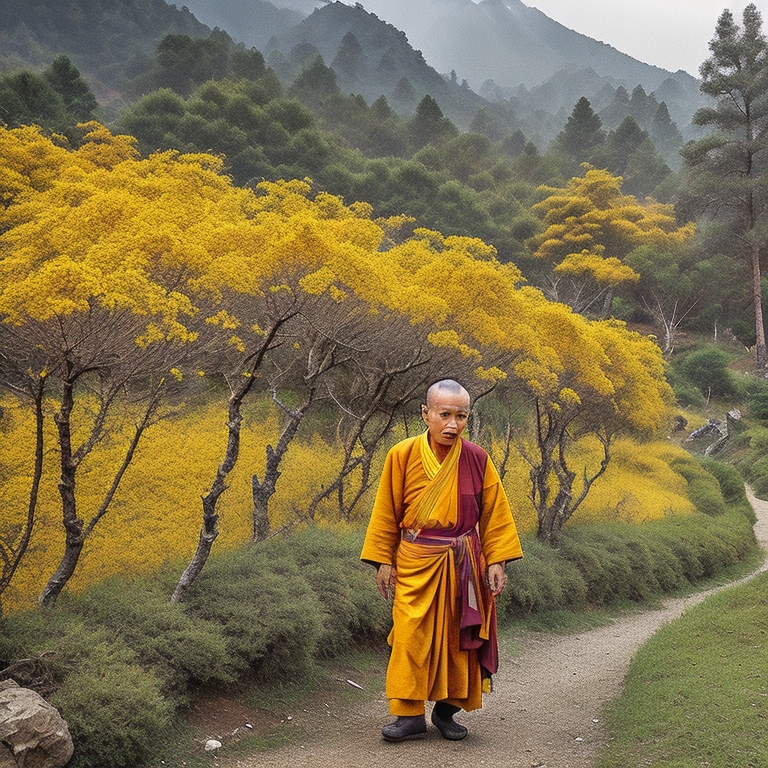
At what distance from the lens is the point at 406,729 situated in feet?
12.7

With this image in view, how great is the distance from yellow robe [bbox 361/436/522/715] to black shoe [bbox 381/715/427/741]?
10 cm

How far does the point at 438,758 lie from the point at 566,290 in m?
27.4

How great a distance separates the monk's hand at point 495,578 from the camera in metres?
3.89

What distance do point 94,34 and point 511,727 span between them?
57390mm

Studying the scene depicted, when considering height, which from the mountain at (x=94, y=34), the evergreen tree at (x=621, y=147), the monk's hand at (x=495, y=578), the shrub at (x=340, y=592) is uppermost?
the mountain at (x=94, y=34)

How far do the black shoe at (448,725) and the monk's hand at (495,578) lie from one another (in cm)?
69

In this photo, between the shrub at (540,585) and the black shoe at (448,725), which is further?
the shrub at (540,585)

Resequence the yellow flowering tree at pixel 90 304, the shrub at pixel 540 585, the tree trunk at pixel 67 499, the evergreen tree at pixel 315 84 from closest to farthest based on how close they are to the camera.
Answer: the yellow flowering tree at pixel 90 304 < the tree trunk at pixel 67 499 < the shrub at pixel 540 585 < the evergreen tree at pixel 315 84

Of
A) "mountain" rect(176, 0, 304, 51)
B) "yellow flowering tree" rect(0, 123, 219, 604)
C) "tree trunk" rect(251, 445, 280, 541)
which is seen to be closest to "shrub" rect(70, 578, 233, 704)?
"yellow flowering tree" rect(0, 123, 219, 604)

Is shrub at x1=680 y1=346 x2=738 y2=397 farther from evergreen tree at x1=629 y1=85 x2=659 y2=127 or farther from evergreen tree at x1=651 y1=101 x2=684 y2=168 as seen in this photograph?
evergreen tree at x1=629 y1=85 x2=659 y2=127

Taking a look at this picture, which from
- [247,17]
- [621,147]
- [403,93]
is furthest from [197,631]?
[247,17]

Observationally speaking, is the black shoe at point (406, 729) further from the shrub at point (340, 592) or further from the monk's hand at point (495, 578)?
the shrub at point (340, 592)

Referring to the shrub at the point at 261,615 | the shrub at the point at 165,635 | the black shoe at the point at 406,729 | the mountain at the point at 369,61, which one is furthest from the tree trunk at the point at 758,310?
the mountain at the point at 369,61

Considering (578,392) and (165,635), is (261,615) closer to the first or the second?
(165,635)
